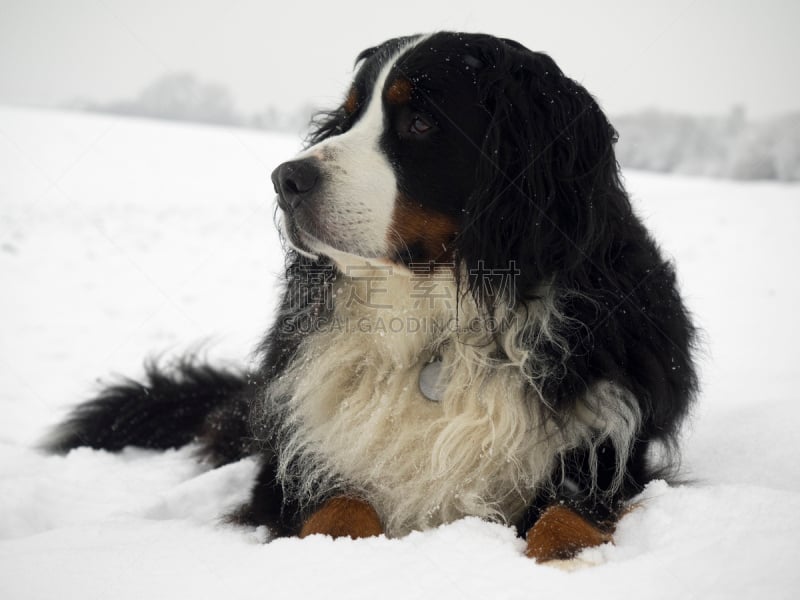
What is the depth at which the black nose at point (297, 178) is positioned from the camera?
2.01 meters

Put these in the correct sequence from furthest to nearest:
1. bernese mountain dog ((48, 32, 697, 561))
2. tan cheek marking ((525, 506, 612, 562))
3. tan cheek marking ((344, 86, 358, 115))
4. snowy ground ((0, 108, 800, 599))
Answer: tan cheek marking ((344, 86, 358, 115))
bernese mountain dog ((48, 32, 697, 561))
tan cheek marking ((525, 506, 612, 562))
snowy ground ((0, 108, 800, 599))

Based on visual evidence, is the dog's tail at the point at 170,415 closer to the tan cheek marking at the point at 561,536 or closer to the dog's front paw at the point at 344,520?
the dog's front paw at the point at 344,520

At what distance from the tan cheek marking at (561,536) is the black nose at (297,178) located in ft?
3.98

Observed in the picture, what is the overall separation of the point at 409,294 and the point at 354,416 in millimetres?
462

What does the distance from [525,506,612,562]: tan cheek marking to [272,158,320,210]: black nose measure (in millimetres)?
1212

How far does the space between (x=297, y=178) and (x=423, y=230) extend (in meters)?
0.44

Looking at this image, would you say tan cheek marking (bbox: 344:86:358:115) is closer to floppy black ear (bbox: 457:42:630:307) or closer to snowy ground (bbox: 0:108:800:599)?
floppy black ear (bbox: 457:42:630:307)

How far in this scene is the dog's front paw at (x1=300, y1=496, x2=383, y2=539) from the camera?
186cm

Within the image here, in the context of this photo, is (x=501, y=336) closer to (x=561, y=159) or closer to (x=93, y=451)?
(x=561, y=159)

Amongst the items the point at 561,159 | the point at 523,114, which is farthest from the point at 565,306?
the point at 523,114

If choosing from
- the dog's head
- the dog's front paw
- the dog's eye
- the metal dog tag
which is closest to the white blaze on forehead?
the dog's head

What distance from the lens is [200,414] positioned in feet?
11.0

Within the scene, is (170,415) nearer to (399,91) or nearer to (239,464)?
(239,464)

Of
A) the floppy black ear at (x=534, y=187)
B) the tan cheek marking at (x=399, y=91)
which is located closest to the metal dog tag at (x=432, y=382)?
the floppy black ear at (x=534, y=187)
